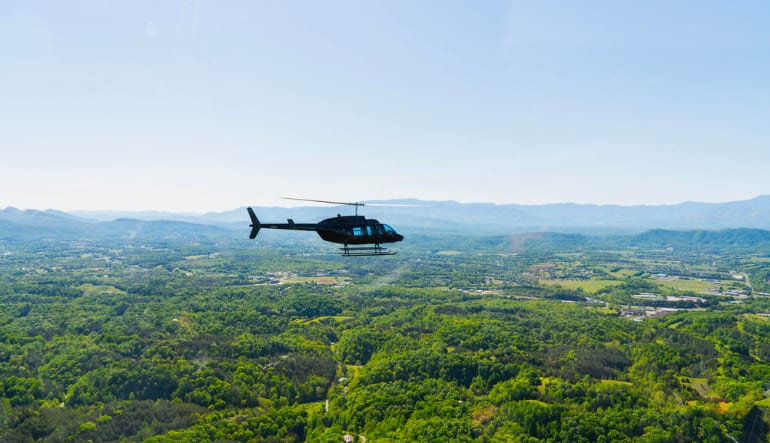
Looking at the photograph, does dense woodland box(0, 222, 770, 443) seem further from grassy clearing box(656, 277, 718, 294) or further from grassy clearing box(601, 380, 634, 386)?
grassy clearing box(656, 277, 718, 294)

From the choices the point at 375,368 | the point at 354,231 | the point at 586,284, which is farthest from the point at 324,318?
the point at 586,284

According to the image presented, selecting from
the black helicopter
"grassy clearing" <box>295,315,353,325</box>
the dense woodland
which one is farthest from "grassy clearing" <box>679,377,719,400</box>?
"grassy clearing" <box>295,315,353,325</box>

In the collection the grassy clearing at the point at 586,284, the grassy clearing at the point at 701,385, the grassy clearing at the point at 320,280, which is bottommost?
the grassy clearing at the point at 586,284

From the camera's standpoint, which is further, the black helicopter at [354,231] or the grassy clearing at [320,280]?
the grassy clearing at [320,280]

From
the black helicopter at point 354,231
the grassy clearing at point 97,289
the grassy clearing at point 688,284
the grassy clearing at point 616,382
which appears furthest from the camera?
the grassy clearing at point 688,284

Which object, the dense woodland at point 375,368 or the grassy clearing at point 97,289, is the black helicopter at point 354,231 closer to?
the dense woodland at point 375,368

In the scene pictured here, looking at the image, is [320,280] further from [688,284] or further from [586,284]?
[688,284]

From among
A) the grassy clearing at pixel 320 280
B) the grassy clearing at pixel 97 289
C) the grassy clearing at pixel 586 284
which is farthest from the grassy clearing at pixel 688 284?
the grassy clearing at pixel 97 289
